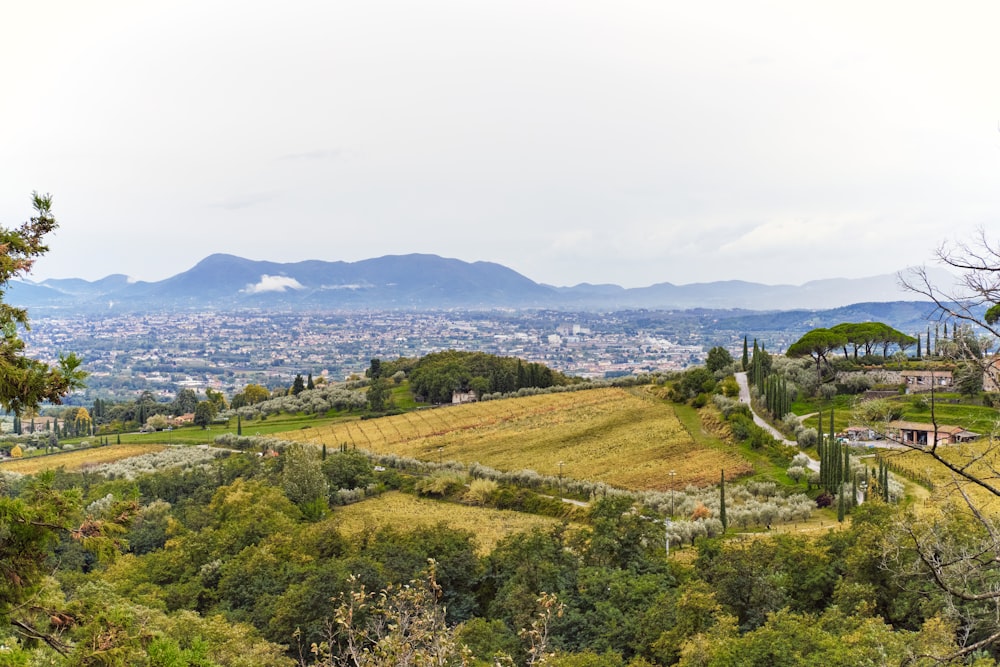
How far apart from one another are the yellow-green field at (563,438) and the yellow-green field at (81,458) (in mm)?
11187

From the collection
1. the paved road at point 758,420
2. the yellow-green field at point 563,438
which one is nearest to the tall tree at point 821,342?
the paved road at point 758,420

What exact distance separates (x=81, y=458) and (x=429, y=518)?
106 ft

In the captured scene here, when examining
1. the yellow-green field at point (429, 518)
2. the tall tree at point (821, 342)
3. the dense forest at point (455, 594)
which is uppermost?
the tall tree at point (821, 342)

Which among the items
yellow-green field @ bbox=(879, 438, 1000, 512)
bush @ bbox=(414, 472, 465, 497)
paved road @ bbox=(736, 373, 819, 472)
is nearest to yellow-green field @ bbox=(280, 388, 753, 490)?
paved road @ bbox=(736, 373, 819, 472)

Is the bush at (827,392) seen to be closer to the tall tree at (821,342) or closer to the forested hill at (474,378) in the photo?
the tall tree at (821,342)

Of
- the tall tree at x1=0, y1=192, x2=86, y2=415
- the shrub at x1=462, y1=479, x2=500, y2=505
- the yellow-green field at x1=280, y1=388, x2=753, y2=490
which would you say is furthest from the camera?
the yellow-green field at x1=280, y1=388, x2=753, y2=490

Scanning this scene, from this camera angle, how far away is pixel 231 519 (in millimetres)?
27719

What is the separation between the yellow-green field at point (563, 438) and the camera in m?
35.1

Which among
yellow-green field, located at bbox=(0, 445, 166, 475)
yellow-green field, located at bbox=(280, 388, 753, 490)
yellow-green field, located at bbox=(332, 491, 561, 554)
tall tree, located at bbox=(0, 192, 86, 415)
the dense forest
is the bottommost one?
yellow-green field, located at bbox=(0, 445, 166, 475)

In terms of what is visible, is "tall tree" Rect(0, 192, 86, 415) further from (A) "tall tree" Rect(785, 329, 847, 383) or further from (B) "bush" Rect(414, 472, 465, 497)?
(A) "tall tree" Rect(785, 329, 847, 383)

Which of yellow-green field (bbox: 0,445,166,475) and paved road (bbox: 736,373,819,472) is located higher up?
paved road (bbox: 736,373,819,472)

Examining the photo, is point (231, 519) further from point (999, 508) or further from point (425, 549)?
point (999, 508)

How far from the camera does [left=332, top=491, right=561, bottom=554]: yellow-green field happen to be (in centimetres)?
2753

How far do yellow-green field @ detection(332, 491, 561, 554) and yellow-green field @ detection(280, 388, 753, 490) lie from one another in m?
5.97
